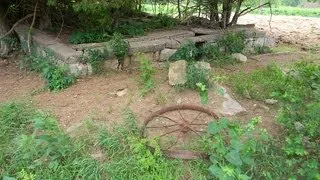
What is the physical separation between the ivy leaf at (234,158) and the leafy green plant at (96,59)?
253cm

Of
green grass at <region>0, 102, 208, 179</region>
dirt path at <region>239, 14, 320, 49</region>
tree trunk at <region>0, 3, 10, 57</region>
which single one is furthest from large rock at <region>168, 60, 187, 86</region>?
dirt path at <region>239, 14, 320, 49</region>

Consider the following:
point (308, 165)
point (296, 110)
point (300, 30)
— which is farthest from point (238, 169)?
point (300, 30)

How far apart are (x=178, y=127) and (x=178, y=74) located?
2.75 feet

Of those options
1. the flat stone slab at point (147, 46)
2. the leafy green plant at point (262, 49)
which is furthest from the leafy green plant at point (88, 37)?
the leafy green plant at point (262, 49)

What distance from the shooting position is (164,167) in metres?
3.27

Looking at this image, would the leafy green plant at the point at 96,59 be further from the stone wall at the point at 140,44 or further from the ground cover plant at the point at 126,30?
the ground cover plant at the point at 126,30

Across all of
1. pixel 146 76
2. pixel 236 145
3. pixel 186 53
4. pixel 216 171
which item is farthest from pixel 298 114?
pixel 186 53

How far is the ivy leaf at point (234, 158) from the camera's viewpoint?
2902 mm

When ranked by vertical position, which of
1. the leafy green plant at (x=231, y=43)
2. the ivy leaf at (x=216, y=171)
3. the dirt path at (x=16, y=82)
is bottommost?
the ivy leaf at (x=216, y=171)

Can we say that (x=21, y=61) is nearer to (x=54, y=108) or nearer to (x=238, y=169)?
(x=54, y=108)

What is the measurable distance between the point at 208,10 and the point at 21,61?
3.18 meters

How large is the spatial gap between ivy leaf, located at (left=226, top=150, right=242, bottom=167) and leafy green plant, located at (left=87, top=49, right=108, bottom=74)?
8.31ft

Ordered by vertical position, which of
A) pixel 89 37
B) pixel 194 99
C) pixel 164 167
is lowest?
pixel 164 167

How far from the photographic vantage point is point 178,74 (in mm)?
4395
